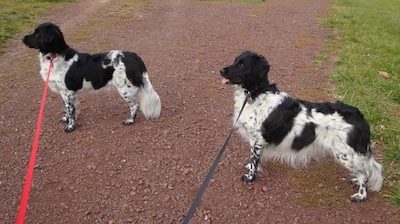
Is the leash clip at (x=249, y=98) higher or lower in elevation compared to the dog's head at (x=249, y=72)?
lower

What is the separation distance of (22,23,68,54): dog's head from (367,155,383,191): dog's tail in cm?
436

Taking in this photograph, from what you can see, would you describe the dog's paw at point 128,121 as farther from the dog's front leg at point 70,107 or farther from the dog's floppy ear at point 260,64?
the dog's floppy ear at point 260,64

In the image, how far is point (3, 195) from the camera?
4.27 m

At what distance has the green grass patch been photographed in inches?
409

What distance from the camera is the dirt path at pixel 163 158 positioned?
161 inches

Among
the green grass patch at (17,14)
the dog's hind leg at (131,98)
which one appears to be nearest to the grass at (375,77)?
the dog's hind leg at (131,98)

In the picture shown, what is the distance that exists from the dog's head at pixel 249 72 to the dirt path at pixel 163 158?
4.17 ft

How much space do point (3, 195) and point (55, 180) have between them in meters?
0.58

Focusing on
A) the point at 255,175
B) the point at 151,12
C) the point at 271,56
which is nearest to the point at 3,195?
the point at 255,175

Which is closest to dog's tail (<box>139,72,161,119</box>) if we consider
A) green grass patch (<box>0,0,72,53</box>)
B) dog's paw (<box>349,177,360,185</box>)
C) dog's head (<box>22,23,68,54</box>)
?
dog's head (<box>22,23,68,54</box>)

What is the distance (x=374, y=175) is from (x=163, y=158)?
2620 mm

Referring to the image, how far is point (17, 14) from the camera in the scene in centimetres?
1205

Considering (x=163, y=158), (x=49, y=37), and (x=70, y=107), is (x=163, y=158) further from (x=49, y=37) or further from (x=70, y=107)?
(x=49, y=37)

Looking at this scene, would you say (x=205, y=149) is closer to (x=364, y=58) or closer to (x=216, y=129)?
(x=216, y=129)
